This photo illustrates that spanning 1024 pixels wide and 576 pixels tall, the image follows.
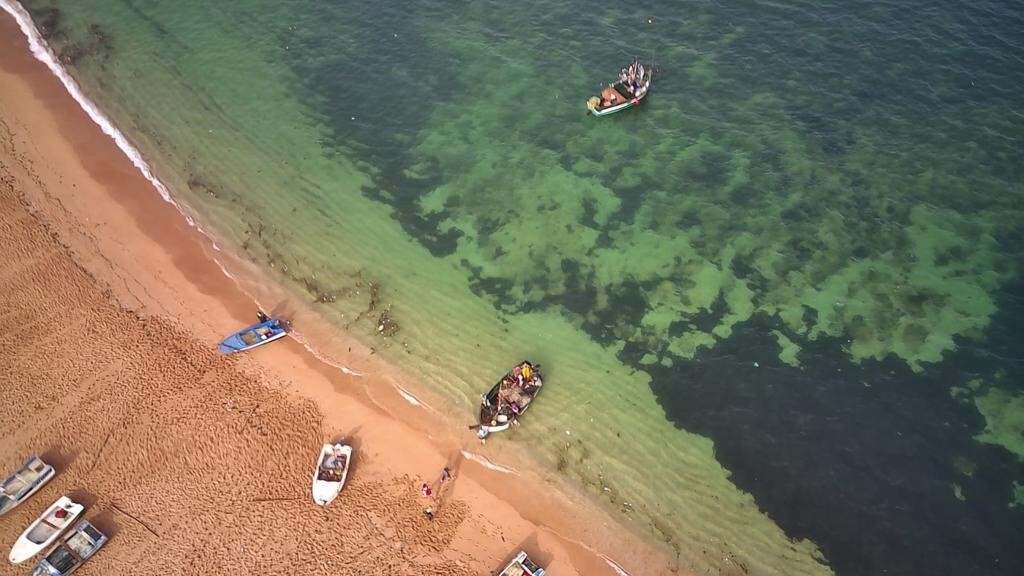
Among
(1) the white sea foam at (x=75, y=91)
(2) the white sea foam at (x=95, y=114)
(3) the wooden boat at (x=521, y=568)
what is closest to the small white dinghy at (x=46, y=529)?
(2) the white sea foam at (x=95, y=114)

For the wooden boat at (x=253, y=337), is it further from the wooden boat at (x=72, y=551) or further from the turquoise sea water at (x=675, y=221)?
the wooden boat at (x=72, y=551)

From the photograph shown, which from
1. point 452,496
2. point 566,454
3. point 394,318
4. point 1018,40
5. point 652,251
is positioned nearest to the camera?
point 452,496

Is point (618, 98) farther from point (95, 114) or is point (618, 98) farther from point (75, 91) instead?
point (75, 91)

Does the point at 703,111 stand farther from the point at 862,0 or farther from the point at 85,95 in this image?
the point at 85,95

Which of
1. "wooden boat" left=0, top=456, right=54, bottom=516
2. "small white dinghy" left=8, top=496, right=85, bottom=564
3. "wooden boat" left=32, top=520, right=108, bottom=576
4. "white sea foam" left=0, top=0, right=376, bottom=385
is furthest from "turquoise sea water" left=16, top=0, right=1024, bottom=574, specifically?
"wooden boat" left=32, top=520, right=108, bottom=576

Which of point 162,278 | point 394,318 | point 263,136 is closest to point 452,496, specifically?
point 394,318

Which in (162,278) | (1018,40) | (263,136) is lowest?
(162,278)

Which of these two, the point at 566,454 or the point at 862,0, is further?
the point at 862,0
